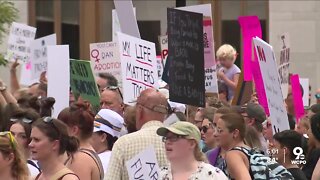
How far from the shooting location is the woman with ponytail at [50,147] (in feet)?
24.6

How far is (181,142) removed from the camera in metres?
7.08

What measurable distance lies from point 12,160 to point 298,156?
2963mm

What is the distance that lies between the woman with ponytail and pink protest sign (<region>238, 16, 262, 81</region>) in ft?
16.1

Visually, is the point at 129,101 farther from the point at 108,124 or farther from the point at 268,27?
the point at 268,27

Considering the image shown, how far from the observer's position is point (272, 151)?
32.0 feet

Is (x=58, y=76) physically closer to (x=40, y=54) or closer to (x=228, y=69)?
(x=228, y=69)

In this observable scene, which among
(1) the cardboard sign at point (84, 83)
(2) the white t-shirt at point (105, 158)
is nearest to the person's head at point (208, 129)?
(2) the white t-shirt at point (105, 158)

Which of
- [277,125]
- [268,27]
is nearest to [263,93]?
[277,125]

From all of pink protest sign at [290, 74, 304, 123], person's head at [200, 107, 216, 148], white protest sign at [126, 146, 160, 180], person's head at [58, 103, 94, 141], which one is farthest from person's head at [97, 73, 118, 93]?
white protest sign at [126, 146, 160, 180]

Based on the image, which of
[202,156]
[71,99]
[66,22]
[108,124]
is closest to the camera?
[202,156]

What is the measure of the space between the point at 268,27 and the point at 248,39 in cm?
1070

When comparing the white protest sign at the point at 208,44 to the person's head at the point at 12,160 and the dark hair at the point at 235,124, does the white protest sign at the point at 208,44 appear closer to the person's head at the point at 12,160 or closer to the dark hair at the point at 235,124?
the dark hair at the point at 235,124

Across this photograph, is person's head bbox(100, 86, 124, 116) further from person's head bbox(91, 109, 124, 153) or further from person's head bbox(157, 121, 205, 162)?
person's head bbox(157, 121, 205, 162)

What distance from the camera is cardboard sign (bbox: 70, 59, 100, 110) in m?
12.2
